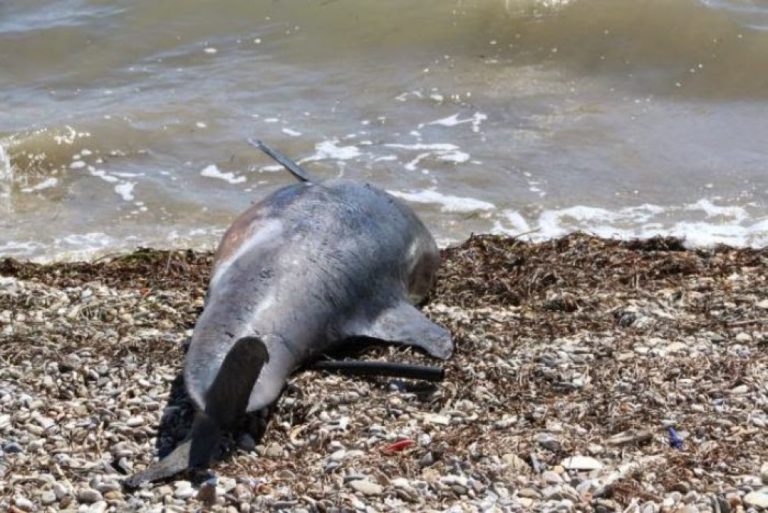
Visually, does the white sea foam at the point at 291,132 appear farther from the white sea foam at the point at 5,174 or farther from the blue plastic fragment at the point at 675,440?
the blue plastic fragment at the point at 675,440

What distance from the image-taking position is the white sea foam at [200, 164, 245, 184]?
10.5m

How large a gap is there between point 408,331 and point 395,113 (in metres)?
6.41

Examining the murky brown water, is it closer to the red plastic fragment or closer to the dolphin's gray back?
the dolphin's gray back

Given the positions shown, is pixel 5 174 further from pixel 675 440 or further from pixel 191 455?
pixel 675 440

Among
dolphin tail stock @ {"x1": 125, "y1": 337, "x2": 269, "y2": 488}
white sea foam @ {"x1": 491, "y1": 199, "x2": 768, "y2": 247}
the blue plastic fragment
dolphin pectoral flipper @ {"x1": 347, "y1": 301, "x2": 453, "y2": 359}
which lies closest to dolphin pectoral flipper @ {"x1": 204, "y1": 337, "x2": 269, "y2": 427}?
dolphin tail stock @ {"x1": 125, "y1": 337, "x2": 269, "y2": 488}

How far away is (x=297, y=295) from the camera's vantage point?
19.1 ft

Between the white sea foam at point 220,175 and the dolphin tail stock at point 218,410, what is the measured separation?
5.74m

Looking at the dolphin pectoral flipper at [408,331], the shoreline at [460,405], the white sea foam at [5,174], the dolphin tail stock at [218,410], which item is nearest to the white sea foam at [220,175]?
the white sea foam at [5,174]

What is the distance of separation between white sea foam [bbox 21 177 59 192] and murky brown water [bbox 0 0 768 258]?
18mm

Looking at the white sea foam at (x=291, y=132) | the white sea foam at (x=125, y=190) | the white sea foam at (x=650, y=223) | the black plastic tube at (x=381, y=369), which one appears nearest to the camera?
the black plastic tube at (x=381, y=369)

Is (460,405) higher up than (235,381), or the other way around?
(235,381)

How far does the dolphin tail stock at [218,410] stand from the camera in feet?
15.3

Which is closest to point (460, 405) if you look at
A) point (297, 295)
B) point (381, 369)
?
point (381, 369)

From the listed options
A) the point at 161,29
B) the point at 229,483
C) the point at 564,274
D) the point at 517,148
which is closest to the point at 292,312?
the point at 229,483
